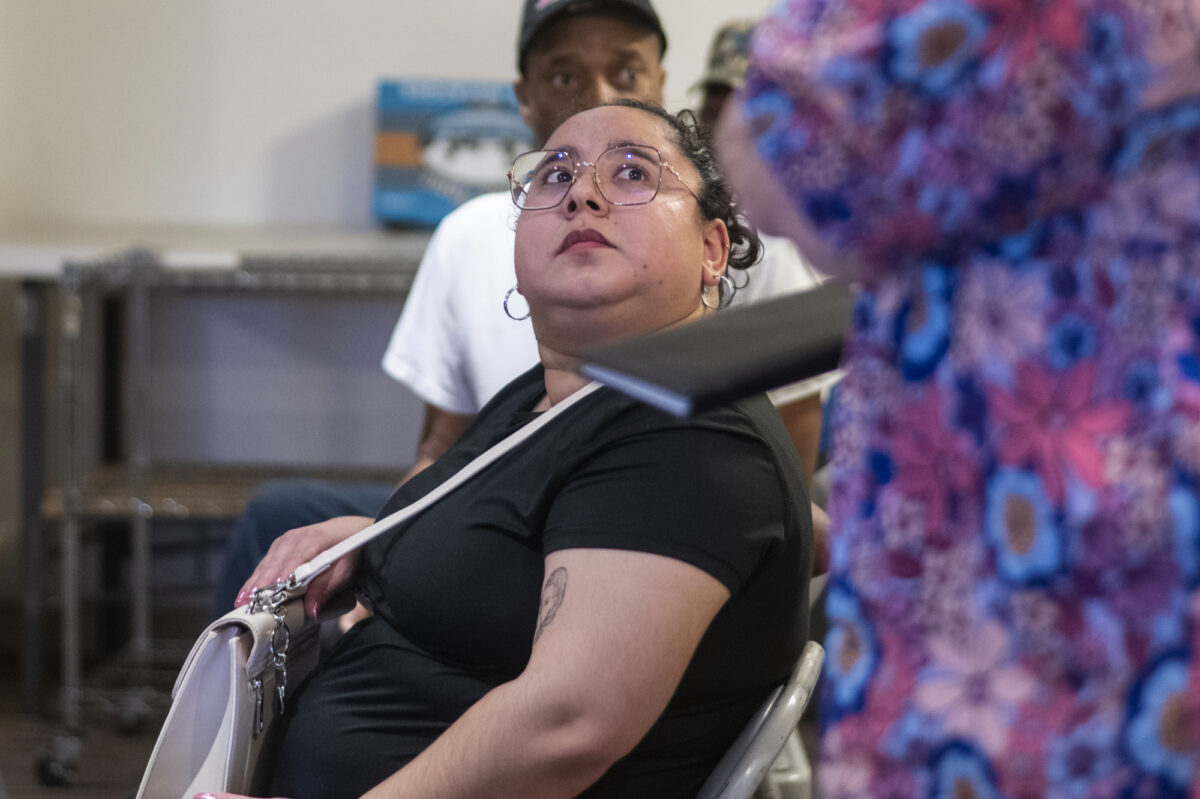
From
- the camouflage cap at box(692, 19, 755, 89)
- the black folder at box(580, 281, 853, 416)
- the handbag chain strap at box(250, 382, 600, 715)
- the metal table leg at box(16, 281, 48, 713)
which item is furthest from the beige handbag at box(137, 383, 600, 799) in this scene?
the metal table leg at box(16, 281, 48, 713)

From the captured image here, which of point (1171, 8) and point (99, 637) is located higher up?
point (1171, 8)

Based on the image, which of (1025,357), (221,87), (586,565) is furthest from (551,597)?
(221,87)

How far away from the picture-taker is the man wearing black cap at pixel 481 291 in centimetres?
181

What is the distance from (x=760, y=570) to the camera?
1063mm

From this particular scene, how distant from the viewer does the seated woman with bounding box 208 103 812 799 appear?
0.95 metres

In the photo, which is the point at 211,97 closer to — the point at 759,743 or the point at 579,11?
the point at 579,11

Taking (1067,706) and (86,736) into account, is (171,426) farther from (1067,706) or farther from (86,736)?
(1067,706)

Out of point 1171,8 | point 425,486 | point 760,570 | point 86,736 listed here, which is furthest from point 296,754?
point 86,736

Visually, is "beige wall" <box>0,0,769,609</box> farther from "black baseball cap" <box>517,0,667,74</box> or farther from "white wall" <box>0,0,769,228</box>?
"black baseball cap" <box>517,0,667,74</box>

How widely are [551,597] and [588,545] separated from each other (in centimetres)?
5

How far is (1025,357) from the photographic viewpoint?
0.62m

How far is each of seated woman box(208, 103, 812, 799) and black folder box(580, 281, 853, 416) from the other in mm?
267

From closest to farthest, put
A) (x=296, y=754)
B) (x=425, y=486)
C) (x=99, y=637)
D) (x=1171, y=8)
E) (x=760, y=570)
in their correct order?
1. (x=1171, y=8)
2. (x=760, y=570)
3. (x=296, y=754)
4. (x=425, y=486)
5. (x=99, y=637)

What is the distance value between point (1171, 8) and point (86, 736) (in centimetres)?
268
